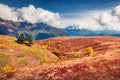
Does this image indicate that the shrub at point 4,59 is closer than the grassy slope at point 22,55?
Result: Yes

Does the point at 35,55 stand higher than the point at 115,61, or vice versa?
the point at 115,61

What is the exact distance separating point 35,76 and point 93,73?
8.52m

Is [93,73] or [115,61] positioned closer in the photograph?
[93,73]

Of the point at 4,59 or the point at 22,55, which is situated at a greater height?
the point at 22,55

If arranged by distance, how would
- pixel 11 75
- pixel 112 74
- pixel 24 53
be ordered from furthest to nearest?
pixel 24 53, pixel 11 75, pixel 112 74

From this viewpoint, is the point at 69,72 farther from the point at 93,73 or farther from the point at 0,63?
the point at 0,63

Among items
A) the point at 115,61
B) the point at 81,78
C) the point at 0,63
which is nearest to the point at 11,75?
the point at 81,78

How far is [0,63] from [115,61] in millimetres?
49475

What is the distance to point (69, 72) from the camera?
Result: 31.3 meters

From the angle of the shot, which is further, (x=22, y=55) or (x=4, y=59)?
(x=22, y=55)

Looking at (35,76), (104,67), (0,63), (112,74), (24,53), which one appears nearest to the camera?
(112,74)

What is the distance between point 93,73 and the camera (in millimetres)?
29281

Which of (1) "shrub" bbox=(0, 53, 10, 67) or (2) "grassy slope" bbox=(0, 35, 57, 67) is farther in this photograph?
(2) "grassy slope" bbox=(0, 35, 57, 67)

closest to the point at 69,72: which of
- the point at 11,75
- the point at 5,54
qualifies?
the point at 11,75
